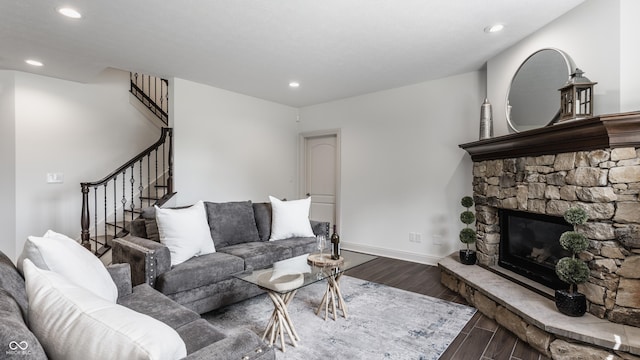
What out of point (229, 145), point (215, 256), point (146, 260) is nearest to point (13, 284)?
point (146, 260)

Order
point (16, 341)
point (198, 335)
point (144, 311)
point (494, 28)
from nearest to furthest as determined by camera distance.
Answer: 1. point (16, 341)
2. point (198, 335)
3. point (144, 311)
4. point (494, 28)

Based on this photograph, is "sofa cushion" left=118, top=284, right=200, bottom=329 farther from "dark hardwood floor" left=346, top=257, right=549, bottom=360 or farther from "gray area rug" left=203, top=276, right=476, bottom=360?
"dark hardwood floor" left=346, top=257, right=549, bottom=360

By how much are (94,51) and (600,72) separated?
14.9 ft

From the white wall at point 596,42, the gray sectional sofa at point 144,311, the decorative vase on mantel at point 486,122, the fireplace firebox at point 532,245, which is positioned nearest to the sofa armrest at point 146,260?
the gray sectional sofa at point 144,311

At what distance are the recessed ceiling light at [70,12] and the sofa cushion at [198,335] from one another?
250cm

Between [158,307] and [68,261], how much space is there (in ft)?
1.73

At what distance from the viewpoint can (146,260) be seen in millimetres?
2344

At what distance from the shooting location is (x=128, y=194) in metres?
4.62

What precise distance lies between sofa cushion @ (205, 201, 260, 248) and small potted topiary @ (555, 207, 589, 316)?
2903 millimetres

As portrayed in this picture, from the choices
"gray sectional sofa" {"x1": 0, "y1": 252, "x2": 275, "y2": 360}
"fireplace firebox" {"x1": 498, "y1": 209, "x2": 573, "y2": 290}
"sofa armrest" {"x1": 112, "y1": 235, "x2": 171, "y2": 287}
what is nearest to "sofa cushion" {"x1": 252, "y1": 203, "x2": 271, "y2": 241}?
"sofa armrest" {"x1": 112, "y1": 235, "x2": 171, "y2": 287}

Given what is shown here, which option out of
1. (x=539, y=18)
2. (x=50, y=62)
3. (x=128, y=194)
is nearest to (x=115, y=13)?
(x=50, y=62)

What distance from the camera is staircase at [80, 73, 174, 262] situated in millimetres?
3799

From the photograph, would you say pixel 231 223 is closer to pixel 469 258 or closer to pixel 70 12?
pixel 70 12

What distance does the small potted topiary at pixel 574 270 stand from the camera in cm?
205
